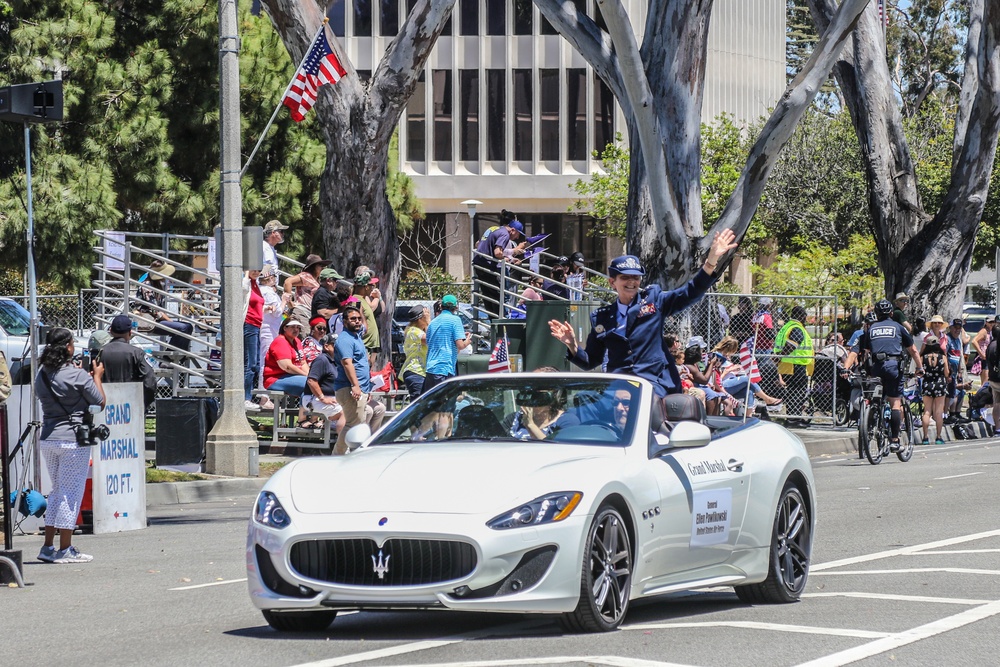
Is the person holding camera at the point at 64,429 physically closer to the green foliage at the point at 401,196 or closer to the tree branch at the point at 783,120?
the tree branch at the point at 783,120

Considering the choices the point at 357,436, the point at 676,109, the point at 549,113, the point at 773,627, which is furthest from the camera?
the point at 549,113

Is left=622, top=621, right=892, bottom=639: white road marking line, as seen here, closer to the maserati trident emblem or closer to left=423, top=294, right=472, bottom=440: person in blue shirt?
the maserati trident emblem

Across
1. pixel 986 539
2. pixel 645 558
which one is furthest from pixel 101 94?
pixel 645 558

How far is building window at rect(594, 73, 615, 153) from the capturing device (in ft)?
195

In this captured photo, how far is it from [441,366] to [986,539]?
27.0 feet

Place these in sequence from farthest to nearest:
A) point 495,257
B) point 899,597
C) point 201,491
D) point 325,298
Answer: point 495,257 < point 325,298 < point 201,491 < point 899,597

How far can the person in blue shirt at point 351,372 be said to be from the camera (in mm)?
17203

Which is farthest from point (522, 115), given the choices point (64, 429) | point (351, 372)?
point (64, 429)

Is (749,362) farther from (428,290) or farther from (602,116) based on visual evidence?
(602,116)

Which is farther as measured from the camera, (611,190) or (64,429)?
(611,190)

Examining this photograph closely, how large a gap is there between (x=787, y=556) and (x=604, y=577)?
181cm

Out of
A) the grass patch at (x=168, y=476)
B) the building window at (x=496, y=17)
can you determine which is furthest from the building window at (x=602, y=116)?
the grass patch at (x=168, y=476)

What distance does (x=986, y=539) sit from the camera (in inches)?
466

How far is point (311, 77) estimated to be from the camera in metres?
20.8
